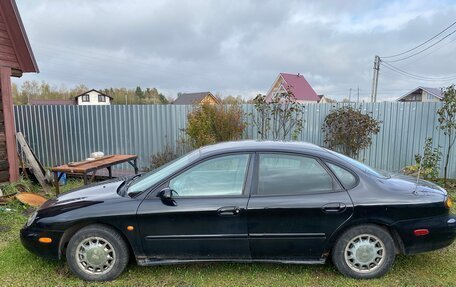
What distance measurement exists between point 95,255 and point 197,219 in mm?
1148

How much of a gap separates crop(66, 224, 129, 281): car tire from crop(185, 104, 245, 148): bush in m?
5.05

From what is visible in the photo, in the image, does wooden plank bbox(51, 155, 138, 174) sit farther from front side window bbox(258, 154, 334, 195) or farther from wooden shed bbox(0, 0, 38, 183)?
front side window bbox(258, 154, 334, 195)

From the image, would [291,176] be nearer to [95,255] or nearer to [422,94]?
[95,255]

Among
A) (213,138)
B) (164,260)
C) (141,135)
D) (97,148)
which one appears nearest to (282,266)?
(164,260)

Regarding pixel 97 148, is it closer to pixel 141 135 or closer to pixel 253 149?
pixel 141 135

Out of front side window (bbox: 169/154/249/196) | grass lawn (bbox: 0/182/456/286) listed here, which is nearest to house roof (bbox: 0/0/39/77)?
grass lawn (bbox: 0/182/456/286)

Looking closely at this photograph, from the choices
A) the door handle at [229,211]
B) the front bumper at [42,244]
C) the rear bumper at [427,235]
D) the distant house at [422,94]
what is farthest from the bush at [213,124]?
the distant house at [422,94]

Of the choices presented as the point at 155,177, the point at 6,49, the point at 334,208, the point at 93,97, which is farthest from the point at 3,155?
the point at 93,97

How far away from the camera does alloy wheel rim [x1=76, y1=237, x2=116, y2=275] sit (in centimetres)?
327

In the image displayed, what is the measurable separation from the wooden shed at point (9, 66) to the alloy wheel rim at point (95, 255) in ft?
17.9

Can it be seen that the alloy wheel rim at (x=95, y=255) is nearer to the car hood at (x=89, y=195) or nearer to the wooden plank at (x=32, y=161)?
the car hood at (x=89, y=195)

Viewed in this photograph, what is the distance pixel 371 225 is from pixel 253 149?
1.45 meters

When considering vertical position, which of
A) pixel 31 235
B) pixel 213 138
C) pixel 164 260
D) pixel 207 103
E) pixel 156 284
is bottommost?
pixel 156 284

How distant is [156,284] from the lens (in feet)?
10.8
